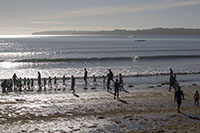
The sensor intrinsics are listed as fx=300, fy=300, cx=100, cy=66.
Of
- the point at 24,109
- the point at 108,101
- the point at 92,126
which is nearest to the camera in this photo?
the point at 92,126

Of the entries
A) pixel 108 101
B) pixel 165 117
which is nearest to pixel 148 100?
pixel 108 101

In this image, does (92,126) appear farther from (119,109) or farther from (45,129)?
(119,109)

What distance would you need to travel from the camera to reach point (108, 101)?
22.2 m

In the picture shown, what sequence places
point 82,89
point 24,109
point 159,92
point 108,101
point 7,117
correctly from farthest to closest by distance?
point 82,89 < point 159,92 < point 108,101 < point 24,109 < point 7,117

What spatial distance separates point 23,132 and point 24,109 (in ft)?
15.9

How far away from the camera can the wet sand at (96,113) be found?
1548cm

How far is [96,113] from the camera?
1858 centimetres

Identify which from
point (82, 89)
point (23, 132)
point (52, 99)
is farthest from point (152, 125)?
Result: point (82, 89)

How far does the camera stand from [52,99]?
22938 mm

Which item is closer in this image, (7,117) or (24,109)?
(7,117)

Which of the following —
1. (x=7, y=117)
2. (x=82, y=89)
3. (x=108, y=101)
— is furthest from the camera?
(x=82, y=89)

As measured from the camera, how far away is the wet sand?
15477 mm

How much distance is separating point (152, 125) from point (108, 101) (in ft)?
22.1

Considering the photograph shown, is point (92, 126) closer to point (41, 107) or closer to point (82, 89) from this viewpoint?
point (41, 107)
